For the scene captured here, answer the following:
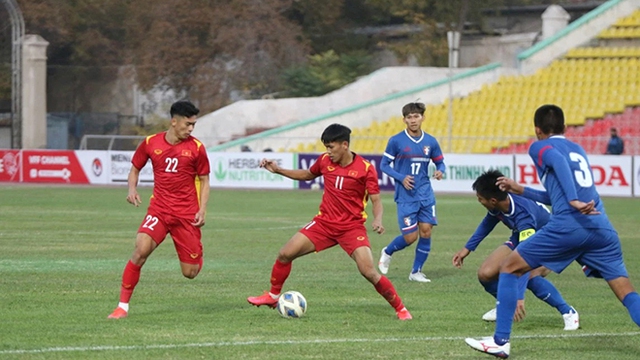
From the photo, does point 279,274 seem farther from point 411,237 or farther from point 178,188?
point 411,237

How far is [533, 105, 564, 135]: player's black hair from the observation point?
871cm

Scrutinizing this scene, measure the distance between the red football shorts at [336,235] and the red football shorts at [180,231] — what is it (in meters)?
1.03

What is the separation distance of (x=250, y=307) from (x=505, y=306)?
3.59 meters

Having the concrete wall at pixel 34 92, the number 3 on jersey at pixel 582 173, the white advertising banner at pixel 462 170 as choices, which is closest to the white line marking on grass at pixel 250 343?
the number 3 on jersey at pixel 582 173

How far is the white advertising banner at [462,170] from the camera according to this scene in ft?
114

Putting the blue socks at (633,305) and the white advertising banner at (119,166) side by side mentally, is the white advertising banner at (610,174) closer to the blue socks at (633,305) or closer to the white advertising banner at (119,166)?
the white advertising banner at (119,166)

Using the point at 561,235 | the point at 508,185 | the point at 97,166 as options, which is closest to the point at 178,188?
the point at 508,185

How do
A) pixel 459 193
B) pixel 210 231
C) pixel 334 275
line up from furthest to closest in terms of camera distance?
1. pixel 459 193
2. pixel 210 231
3. pixel 334 275

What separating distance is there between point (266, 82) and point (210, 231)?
31.8 metres

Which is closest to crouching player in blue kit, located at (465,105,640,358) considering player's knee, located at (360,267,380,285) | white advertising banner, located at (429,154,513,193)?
player's knee, located at (360,267,380,285)

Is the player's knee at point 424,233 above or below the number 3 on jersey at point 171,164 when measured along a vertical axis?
below

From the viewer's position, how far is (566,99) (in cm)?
4247

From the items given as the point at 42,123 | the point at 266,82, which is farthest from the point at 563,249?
the point at 266,82

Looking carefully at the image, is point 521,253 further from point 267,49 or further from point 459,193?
point 267,49
